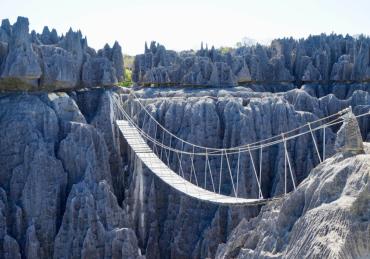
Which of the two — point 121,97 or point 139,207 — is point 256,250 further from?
point 121,97

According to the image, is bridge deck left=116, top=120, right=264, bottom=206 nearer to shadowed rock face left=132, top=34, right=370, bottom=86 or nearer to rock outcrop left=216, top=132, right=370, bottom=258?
rock outcrop left=216, top=132, right=370, bottom=258

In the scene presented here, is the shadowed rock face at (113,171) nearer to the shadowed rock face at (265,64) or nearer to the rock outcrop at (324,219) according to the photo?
the shadowed rock face at (265,64)

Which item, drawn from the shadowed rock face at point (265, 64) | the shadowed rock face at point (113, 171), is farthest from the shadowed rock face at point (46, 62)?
the shadowed rock face at point (265, 64)

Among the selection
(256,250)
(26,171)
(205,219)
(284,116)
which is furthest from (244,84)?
(256,250)

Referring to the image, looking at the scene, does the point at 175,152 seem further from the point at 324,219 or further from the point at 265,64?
the point at 265,64

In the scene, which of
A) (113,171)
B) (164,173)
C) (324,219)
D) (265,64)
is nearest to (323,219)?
(324,219)

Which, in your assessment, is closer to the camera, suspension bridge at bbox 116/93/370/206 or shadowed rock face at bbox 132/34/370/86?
suspension bridge at bbox 116/93/370/206

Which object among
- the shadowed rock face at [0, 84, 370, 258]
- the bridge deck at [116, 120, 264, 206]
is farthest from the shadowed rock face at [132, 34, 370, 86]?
the bridge deck at [116, 120, 264, 206]
